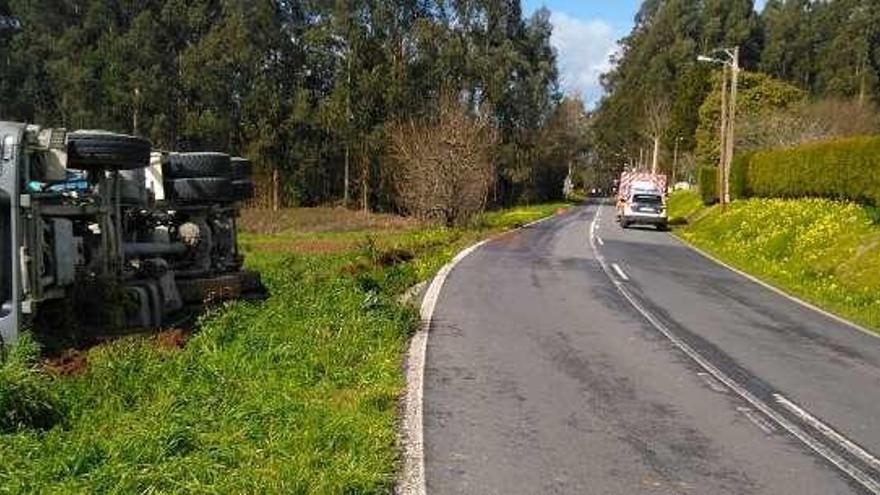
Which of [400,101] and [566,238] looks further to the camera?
[400,101]

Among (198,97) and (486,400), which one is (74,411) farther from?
(198,97)

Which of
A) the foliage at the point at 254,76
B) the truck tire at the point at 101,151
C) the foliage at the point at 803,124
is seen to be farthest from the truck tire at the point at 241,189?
the foliage at the point at 803,124

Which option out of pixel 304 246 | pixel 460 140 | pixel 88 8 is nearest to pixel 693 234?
pixel 460 140

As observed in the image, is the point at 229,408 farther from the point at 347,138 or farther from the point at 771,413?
the point at 347,138

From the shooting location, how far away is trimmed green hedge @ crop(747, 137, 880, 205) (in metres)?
27.1

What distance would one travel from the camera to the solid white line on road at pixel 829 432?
786 cm

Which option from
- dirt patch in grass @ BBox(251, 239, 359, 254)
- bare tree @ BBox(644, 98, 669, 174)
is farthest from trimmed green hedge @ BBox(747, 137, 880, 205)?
bare tree @ BBox(644, 98, 669, 174)

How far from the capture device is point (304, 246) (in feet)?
112

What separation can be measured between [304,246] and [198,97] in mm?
33068

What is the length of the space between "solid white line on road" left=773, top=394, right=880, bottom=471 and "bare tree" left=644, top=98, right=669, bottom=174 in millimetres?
92853

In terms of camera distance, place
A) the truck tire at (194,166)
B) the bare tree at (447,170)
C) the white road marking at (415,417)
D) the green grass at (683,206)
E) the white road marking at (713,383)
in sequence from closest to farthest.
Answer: the white road marking at (415,417)
the white road marking at (713,383)
the truck tire at (194,166)
the bare tree at (447,170)
the green grass at (683,206)

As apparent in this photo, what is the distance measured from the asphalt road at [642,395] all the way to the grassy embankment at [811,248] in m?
2.23

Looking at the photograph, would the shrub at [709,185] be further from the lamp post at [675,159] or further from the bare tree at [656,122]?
the bare tree at [656,122]

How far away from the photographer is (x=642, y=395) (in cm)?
979
